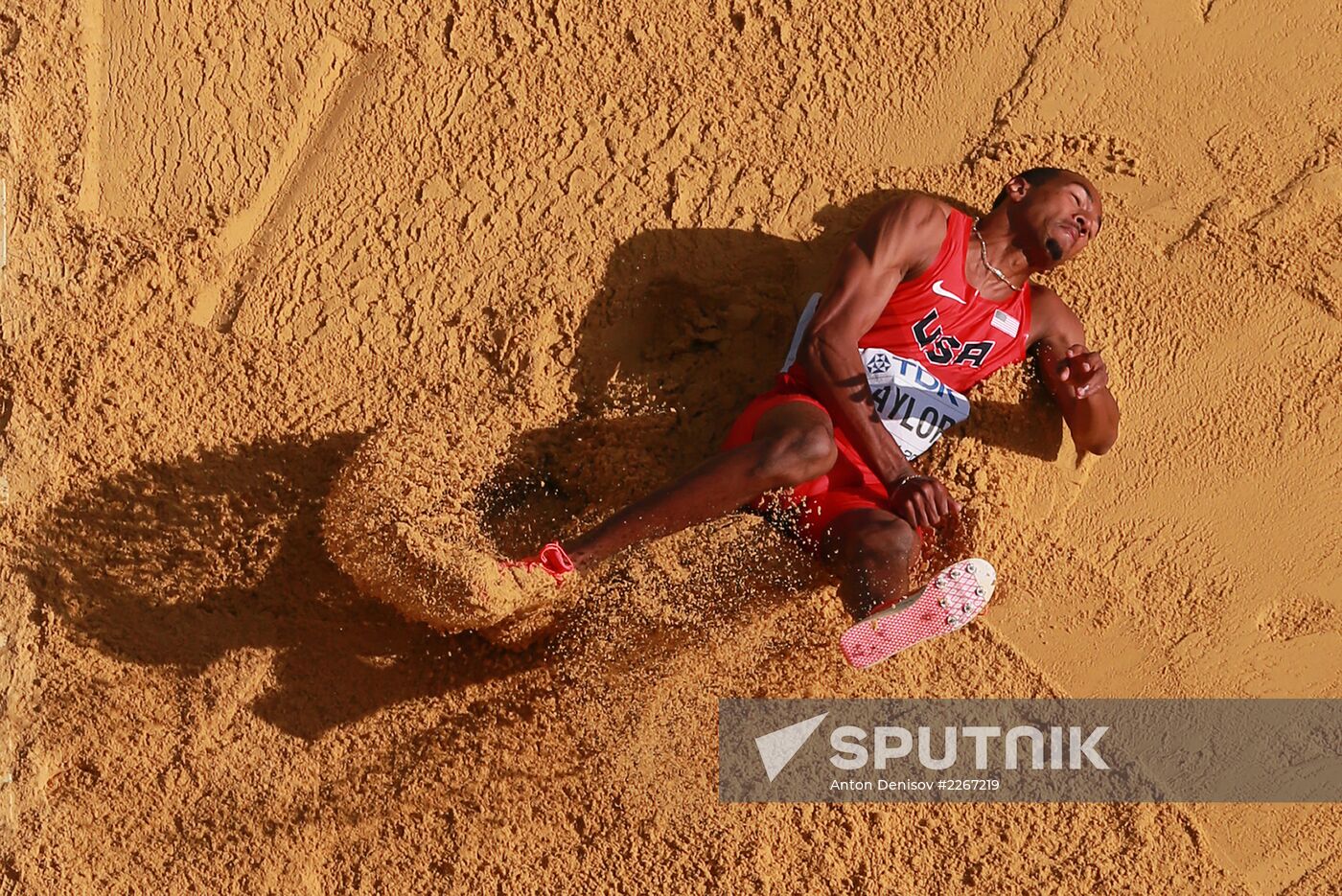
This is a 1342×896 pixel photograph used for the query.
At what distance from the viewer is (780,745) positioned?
161 inches

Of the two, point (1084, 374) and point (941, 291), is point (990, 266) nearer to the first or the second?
point (941, 291)

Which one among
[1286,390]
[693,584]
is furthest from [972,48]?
[693,584]

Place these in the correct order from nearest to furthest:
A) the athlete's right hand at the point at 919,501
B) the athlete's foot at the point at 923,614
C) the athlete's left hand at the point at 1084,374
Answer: the athlete's foot at the point at 923,614 → the athlete's right hand at the point at 919,501 → the athlete's left hand at the point at 1084,374

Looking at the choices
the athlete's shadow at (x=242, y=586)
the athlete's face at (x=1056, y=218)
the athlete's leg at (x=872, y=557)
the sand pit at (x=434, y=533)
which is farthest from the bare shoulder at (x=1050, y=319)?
the athlete's shadow at (x=242, y=586)

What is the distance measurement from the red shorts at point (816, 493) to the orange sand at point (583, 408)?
9cm

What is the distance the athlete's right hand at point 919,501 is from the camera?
368cm

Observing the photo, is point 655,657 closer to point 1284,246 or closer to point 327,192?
point 327,192

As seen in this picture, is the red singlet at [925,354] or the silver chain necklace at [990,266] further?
the silver chain necklace at [990,266]

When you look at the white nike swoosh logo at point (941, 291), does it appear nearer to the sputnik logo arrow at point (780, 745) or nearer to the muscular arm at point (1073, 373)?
the muscular arm at point (1073, 373)

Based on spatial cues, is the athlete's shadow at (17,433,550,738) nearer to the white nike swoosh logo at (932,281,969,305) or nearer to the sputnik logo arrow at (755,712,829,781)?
the sputnik logo arrow at (755,712,829,781)

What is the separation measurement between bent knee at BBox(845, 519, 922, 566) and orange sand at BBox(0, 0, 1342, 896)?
0.26 meters

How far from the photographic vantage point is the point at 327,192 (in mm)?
4227

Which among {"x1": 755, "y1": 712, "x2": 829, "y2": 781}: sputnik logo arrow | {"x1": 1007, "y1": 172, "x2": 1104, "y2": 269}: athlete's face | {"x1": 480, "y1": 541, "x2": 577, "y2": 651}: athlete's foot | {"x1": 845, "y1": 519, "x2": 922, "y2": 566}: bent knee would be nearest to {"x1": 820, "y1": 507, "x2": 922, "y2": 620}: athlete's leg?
{"x1": 845, "y1": 519, "x2": 922, "y2": 566}: bent knee

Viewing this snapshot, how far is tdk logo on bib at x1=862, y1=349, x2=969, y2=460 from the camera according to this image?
12.9ft
